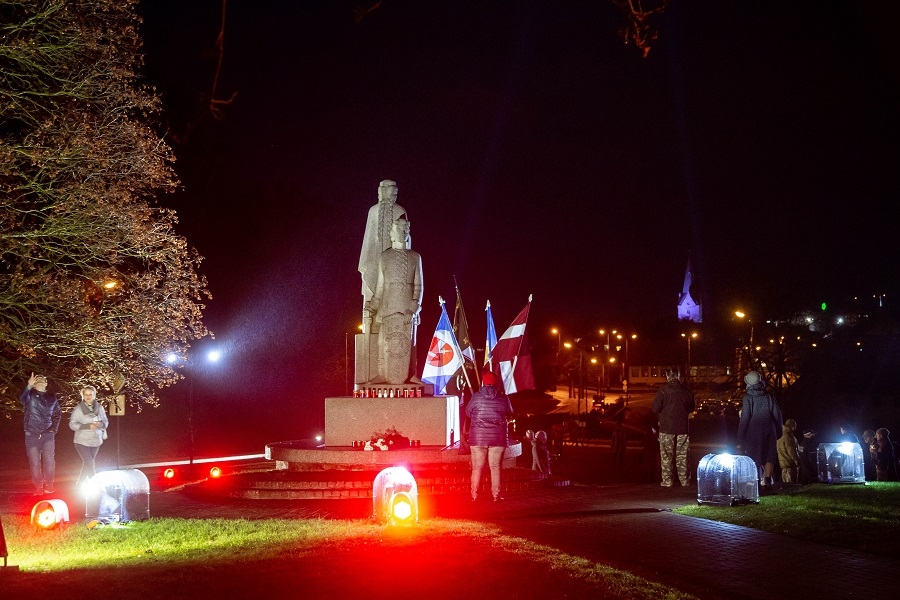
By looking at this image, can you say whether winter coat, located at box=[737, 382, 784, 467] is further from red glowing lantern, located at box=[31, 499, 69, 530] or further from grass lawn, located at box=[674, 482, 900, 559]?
red glowing lantern, located at box=[31, 499, 69, 530]

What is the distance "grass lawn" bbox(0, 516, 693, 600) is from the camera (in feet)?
25.0

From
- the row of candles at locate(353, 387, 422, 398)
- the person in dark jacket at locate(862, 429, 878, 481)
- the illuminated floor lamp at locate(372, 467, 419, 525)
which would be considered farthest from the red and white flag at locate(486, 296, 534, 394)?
the illuminated floor lamp at locate(372, 467, 419, 525)

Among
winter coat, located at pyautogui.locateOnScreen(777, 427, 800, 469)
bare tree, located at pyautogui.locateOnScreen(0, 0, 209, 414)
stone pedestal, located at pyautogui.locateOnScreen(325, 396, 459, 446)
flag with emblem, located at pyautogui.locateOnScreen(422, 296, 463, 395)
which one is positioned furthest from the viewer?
flag with emblem, located at pyautogui.locateOnScreen(422, 296, 463, 395)

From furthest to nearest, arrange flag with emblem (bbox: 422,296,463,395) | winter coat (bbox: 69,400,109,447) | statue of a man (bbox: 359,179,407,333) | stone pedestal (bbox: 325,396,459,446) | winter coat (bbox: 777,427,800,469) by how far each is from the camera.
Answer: flag with emblem (bbox: 422,296,463,395)
statue of a man (bbox: 359,179,407,333)
stone pedestal (bbox: 325,396,459,446)
winter coat (bbox: 777,427,800,469)
winter coat (bbox: 69,400,109,447)

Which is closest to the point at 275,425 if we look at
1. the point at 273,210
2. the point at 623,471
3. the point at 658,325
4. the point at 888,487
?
the point at 273,210

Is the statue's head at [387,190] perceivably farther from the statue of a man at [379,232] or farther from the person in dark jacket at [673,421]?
the person in dark jacket at [673,421]

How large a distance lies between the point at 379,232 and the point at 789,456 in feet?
28.7

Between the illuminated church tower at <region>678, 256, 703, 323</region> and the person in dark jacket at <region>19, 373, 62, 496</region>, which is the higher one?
the illuminated church tower at <region>678, 256, 703, 323</region>

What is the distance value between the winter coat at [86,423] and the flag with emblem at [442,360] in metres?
6.86

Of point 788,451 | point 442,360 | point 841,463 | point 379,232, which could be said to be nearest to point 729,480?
point 788,451

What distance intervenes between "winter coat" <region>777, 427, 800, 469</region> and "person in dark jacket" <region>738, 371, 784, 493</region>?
109cm

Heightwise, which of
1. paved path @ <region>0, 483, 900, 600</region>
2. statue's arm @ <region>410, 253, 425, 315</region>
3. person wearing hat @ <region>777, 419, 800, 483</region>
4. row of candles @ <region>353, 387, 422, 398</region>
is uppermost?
statue's arm @ <region>410, 253, 425, 315</region>

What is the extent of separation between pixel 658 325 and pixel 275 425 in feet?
301

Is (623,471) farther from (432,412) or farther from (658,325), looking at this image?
(658,325)
